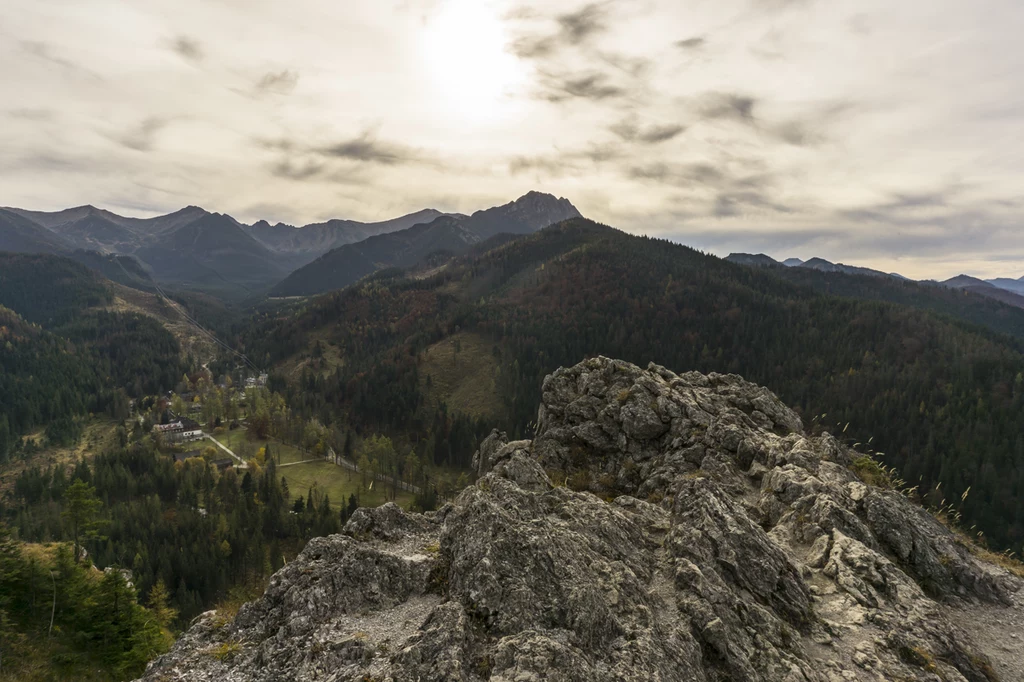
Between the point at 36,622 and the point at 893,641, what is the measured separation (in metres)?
76.5

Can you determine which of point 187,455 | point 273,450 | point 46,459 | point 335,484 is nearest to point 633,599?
point 335,484

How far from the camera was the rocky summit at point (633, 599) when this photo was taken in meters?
21.0

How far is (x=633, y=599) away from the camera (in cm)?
2391

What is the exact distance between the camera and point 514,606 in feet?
74.4

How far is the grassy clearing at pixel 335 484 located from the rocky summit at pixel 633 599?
119 meters

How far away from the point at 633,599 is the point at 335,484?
155948 millimetres

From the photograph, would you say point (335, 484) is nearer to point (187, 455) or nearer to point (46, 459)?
point (187, 455)

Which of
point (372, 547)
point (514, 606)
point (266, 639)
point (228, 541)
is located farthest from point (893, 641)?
point (228, 541)

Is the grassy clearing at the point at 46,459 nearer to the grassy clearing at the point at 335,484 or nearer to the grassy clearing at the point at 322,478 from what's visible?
the grassy clearing at the point at 322,478

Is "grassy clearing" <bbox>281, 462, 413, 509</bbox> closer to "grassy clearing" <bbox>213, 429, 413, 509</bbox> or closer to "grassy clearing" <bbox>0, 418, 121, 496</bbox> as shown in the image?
"grassy clearing" <bbox>213, 429, 413, 509</bbox>

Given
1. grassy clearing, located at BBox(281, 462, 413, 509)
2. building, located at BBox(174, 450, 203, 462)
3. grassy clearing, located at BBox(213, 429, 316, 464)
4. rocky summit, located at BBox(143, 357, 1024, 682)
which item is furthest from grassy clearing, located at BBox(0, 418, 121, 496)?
rocky summit, located at BBox(143, 357, 1024, 682)

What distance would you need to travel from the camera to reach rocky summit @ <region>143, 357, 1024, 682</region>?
20953mm

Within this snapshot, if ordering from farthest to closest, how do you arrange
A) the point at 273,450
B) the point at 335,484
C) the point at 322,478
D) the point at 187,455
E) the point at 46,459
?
the point at 46,459, the point at 273,450, the point at 187,455, the point at 322,478, the point at 335,484

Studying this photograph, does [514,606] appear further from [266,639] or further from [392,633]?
[266,639]
